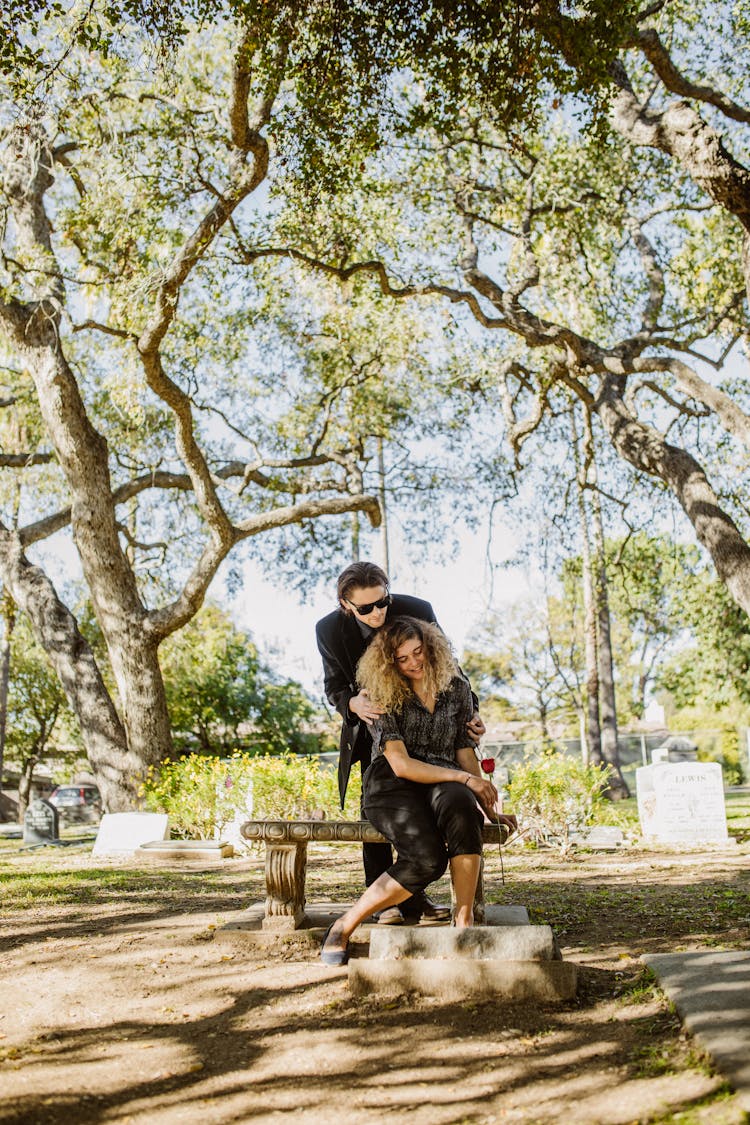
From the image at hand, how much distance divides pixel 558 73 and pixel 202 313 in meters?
8.18

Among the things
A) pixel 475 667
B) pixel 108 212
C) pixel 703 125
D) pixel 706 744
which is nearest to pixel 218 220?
pixel 108 212

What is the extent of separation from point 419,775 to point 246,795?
8.21 meters

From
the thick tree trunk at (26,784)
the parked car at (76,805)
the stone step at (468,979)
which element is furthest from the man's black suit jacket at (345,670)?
the thick tree trunk at (26,784)

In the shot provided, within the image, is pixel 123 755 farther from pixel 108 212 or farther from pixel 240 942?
pixel 240 942

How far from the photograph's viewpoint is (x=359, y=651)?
5.28 meters

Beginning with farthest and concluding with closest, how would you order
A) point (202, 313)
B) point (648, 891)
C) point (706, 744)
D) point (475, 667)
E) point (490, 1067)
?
point (475, 667)
point (706, 744)
point (202, 313)
point (648, 891)
point (490, 1067)

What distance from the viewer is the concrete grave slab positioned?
122 inches

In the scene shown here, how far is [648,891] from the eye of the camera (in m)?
7.72

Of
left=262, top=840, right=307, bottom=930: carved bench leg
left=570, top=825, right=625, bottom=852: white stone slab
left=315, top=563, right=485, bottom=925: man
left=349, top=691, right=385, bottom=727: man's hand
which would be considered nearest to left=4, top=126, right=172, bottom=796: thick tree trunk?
left=570, top=825, right=625, bottom=852: white stone slab

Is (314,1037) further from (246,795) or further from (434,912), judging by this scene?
(246,795)

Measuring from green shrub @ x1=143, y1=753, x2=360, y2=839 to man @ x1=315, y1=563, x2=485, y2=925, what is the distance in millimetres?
6784

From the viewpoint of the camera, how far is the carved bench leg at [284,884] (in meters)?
5.38

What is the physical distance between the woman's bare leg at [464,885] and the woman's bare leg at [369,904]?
0.75ft

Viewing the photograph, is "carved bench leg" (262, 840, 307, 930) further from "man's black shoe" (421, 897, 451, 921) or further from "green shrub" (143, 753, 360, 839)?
"green shrub" (143, 753, 360, 839)
